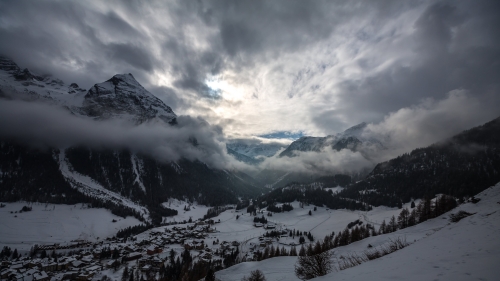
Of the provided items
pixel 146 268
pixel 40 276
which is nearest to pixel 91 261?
pixel 40 276

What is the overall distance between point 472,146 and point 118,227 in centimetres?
28205

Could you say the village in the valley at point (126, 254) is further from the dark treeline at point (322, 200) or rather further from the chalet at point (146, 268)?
the dark treeline at point (322, 200)

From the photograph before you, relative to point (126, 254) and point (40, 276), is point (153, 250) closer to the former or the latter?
point (126, 254)

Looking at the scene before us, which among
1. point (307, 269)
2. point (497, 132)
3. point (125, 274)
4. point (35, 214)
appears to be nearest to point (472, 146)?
point (497, 132)

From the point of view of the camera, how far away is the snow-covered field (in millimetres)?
84188

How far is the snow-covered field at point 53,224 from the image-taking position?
276ft

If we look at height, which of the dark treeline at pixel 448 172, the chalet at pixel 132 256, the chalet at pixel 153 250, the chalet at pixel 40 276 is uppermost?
the dark treeline at pixel 448 172

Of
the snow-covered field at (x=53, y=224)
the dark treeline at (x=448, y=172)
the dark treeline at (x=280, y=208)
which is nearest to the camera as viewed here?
the snow-covered field at (x=53, y=224)

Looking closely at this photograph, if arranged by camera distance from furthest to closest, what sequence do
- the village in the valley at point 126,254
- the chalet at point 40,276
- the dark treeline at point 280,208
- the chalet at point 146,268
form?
1. the dark treeline at point 280,208
2. the chalet at point 146,268
3. the village in the valley at point 126,254
4. the chalet at point 40,276

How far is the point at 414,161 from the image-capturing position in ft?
647

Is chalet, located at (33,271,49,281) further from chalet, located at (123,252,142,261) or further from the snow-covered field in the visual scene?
the snow-covered field

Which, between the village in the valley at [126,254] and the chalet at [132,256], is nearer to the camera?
the village in the valley at [126,254]

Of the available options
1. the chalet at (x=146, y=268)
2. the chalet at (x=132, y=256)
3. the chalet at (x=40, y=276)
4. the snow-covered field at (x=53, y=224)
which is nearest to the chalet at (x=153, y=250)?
the chalet at (x=132, y=256)

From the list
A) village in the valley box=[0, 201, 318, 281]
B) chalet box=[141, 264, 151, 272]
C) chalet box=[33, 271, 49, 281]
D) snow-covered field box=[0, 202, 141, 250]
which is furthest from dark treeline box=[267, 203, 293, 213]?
chalet box=[33, 271, 49, 281]
